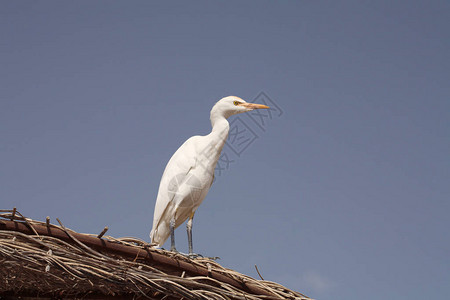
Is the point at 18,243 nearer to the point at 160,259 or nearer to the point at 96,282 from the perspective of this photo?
the point at 96,282

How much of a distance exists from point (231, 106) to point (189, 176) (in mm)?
788

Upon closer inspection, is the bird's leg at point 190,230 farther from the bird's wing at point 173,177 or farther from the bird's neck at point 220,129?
the bird's neck at point 220,129

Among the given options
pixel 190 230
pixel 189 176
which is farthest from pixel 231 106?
pixel 190 230

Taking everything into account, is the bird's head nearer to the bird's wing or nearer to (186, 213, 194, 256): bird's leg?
the bird's wing

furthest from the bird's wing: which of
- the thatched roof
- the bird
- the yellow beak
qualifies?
the thatched roof

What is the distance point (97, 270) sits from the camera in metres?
1.85

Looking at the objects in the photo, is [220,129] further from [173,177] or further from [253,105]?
[173,177]

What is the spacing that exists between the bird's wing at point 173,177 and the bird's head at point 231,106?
41 cm

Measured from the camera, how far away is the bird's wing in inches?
149

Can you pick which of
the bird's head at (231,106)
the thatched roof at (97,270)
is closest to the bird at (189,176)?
the bird's head at (231,106)

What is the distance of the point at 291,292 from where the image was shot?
8.13ft

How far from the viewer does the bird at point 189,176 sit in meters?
3.74

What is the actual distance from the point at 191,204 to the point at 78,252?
1.85 m

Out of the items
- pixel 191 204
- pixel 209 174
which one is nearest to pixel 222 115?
pixel 209 174
